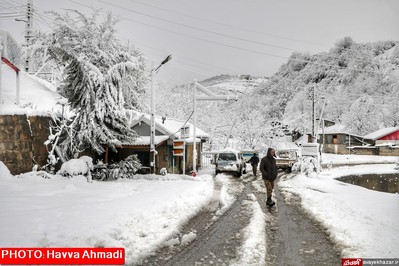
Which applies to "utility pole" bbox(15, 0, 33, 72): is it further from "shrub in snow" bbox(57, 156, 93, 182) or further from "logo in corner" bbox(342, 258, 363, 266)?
"logo in corner" bbox(342, 258, 363, 266)

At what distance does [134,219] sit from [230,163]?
1538 centimetres

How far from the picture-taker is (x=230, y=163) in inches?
853

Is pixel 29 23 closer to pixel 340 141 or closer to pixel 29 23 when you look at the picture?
pixel 29 23

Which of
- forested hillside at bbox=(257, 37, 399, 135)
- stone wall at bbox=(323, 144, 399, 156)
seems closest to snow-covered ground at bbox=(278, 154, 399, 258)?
stone wall at bbox=(323, 144, 399, 156)

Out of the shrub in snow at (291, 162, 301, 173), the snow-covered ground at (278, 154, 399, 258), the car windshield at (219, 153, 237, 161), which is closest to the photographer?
the snow-covered ground at (278, 154, 399, 258)

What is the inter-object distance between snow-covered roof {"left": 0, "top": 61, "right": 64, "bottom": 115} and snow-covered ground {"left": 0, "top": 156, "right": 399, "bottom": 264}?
11.8ft

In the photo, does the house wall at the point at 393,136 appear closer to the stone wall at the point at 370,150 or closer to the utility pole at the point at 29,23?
the stone wall at the point at 370,150

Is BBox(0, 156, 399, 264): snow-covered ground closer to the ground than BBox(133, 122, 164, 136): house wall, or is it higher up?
closer to the ground

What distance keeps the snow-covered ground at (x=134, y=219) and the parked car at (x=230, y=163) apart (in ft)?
34.1

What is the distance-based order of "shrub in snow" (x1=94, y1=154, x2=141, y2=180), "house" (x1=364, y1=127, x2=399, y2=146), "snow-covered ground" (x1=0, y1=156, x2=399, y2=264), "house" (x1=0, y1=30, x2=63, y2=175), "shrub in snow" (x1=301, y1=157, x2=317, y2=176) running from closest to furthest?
"snow-covered ground" (x1=0, y1=156, x2=399, y2=264), "house" (x1=0, y1=30, x2=63, y2=175), "shrub in snow" (x1=94, y1=154, x2=141, y2=180), "shrub in snow" (x1=301, y1=157, x2=317, y2=176), "house" (x1=364, y1=127, x2=399, y2=146)

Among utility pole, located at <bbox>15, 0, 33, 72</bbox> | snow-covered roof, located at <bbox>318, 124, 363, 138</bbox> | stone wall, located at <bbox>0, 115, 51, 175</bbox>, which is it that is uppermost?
utility pole, located at <bbox>15, 0, 33, 72</bbox>

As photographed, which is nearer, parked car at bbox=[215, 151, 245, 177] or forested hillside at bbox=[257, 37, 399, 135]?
parked car at bbox=[215, 151, 245, 177]

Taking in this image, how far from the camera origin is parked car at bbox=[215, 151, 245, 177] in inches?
846

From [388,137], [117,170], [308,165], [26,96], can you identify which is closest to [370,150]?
[388,137]
